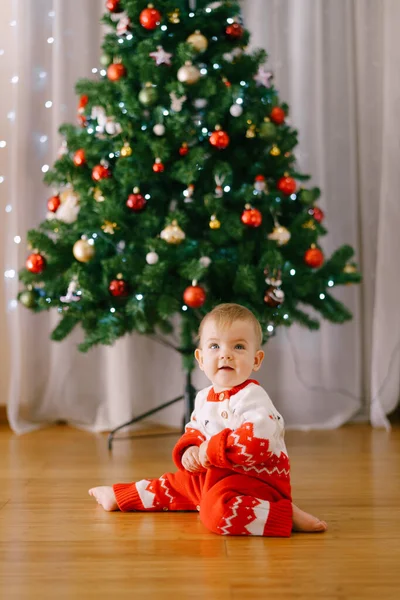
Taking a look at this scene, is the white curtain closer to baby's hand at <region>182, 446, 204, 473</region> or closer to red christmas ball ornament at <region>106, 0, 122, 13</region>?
red christmas ball ornament at <region>106, 0, 122, 13</region>

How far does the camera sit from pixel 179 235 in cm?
271

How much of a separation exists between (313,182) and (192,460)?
187cm

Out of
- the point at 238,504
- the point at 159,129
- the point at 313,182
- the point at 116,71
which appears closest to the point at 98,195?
the point at 159,129

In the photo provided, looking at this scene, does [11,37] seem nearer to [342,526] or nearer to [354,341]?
[354,341]

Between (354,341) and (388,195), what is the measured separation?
2.04ft

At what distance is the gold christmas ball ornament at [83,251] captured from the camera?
278 centimetres

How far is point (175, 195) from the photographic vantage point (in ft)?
9.57

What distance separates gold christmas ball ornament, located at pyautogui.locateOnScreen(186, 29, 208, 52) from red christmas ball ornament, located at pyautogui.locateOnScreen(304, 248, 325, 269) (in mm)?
760

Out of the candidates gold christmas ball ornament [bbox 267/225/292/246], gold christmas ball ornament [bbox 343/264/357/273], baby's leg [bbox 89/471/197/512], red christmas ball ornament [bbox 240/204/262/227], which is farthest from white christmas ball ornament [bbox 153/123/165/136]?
baby's leg [bbox 89/471/197/512]

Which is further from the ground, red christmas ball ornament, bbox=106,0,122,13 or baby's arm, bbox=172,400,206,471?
red christmas ball ornament, bbox=106,0,122,13

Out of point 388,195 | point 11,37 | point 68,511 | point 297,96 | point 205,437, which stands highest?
point 11,37

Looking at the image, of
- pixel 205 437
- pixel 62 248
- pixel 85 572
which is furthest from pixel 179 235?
pixel 85 572

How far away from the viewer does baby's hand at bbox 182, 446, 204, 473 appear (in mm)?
1970

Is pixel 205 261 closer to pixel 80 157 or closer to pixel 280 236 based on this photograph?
pixel 280 236
